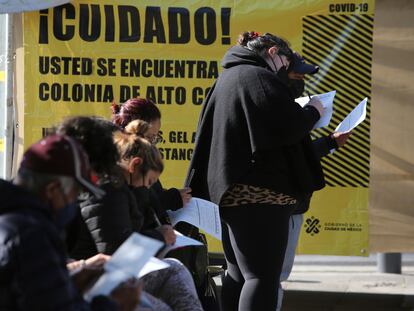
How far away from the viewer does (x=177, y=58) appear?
6.80 meters

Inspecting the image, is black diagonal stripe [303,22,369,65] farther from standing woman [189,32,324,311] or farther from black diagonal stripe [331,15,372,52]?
standing woman [189,32,324,311]

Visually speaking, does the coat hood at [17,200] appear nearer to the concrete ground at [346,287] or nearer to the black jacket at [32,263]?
the black jacket at [32,263]

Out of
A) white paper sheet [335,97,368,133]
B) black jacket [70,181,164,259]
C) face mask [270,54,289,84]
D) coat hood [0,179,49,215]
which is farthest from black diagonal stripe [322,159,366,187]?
coat hood [0,179,49,215]

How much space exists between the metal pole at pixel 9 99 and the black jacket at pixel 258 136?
2.49 metres

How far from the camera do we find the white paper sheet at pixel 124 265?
2764mm

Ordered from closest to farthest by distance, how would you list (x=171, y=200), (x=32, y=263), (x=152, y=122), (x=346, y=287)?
(x=32, y=263) → (x=171, y=200) → (x=152, y=122) → (x=346, y=287)

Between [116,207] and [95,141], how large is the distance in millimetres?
484

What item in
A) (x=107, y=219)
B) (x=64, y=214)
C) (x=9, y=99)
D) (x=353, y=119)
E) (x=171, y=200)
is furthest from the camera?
(x=9, y=99)

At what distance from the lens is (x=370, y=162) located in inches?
273

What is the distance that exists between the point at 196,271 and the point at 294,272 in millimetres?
4274

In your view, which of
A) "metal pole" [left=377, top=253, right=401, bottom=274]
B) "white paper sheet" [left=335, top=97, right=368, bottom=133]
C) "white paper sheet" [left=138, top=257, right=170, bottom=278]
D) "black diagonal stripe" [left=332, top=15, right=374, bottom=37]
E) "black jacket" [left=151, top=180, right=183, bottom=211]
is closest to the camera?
"white paper sheet" [left=138, top=257, right=170, bottom=278]

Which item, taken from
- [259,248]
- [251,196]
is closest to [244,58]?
[251,196]

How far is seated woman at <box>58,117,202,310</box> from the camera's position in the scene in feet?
10.7

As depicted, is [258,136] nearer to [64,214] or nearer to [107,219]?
[107,219]
